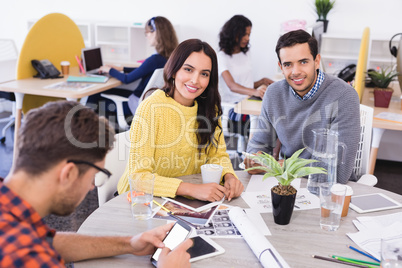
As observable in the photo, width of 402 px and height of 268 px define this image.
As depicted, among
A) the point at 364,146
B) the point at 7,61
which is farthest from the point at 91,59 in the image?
the point at 364,146

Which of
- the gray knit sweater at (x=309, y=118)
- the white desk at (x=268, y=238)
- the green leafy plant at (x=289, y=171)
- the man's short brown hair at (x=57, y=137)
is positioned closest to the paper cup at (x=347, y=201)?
the white desk at (x=268, y=238)

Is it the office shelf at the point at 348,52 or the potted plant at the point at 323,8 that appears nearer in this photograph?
the office shelf at the point at 348,52

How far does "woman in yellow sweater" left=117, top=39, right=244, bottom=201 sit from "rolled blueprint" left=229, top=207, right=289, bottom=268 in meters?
0.31

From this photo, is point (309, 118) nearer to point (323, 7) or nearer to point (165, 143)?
point (165, 143)

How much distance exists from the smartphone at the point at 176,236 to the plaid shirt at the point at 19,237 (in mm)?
347

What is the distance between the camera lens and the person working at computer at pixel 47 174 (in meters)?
0.85

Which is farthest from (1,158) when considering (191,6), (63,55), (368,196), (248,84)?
(368,196)

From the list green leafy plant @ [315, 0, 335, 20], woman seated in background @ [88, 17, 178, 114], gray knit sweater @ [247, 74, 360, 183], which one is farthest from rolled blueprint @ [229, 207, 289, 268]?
green leafy plant @ [315, 0, 335, 20]

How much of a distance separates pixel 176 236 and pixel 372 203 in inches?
30.9

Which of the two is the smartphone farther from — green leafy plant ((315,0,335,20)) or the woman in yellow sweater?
green leafy plant ((315,0,335,20))

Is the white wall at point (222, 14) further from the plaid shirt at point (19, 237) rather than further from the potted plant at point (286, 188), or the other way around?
the plaid shirt at point (19, 237)

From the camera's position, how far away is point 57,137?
96 cm

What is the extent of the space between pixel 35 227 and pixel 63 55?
3.61 metres

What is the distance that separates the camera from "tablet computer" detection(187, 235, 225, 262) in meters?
1.23
